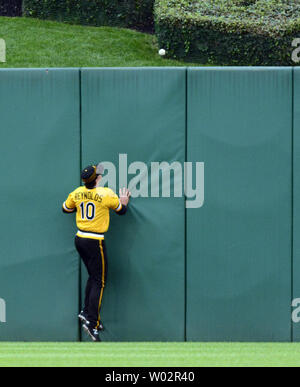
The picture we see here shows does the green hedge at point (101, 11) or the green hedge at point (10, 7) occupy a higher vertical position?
the green hedge at point (10, 7)

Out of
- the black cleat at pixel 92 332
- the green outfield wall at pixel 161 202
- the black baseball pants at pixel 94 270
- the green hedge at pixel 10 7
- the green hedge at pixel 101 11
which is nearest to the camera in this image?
the black baseball pants at pixel 94 270

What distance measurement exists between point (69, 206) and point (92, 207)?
0.27 meters

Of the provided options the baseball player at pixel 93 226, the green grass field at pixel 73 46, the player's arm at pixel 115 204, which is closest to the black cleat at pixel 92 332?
the baseball player at pixel 93 226

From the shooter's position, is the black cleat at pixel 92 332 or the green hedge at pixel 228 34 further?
the green hedge at pixel 228 34

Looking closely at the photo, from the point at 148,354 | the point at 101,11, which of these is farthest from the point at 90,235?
the point at 101,11

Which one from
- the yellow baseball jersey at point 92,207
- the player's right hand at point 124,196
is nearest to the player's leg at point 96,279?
the yellow baseball jersey at point 92,207

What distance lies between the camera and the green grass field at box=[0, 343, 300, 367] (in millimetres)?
5336

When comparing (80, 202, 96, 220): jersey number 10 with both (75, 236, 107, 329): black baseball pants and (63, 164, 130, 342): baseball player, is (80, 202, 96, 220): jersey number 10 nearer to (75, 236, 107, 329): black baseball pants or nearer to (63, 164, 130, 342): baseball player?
(63, 164, 130, 342): baseball player

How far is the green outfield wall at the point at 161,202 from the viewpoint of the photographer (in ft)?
22.9

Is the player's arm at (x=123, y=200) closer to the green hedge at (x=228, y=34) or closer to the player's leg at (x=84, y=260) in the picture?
the player's leg at (x=84, y=260)

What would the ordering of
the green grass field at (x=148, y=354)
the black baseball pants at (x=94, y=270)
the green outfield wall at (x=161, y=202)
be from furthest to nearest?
the green outfield wall at (x=161, y=202), the black baseball pants at (x=94, y=270), the green grass field at (x=148, y=354)

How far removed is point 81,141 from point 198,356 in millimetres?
2806

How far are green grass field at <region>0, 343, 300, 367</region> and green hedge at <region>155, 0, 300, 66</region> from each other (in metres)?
6.77

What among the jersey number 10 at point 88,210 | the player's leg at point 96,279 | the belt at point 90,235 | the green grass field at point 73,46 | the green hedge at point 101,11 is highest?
the green hedge at point 101,11
